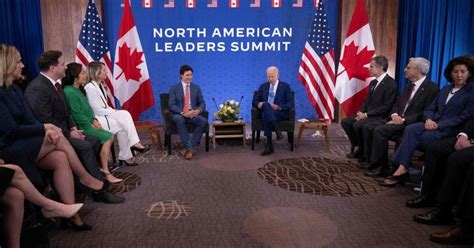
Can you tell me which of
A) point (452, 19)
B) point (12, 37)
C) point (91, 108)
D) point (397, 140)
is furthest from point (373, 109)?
point (12, 37)

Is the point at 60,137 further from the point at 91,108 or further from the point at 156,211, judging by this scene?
the point at 91,108

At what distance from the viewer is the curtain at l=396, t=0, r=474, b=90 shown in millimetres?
5078

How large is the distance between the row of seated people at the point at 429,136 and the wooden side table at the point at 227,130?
1.63 metres

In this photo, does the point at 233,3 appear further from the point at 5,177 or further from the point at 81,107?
the point at 5,177

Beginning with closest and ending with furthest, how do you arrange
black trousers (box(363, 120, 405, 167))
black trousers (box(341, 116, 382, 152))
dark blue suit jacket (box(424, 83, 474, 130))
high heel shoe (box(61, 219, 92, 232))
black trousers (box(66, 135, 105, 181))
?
high heel shoe (box(61, 219, 92, 232)) → black trousers (box(66, 135, 105, 181)) → dark blue suit jacket (box(424, 83, 474, 130)) → black trousers (box(363, 120, 405, 167)) → black trousers (box(341, 116, 382, 152))

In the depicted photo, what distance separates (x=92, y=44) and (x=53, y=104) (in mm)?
2996

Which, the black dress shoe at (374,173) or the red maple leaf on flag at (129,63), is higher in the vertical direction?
the red maple leaf on flag at (129,63)

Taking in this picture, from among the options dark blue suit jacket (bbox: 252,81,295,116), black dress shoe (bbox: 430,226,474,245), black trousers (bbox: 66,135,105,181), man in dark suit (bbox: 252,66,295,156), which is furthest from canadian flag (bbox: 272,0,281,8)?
black dress shoe (bbox: 430,226,474,245)

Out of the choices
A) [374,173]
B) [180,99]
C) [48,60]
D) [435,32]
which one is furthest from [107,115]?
[435,32]

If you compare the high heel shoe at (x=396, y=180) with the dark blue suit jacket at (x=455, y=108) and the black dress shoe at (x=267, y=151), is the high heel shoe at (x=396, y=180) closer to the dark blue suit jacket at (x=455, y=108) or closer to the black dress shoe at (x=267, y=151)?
the dark blue suit jacket at (x=455, y=108)

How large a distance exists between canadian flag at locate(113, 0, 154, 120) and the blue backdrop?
115 centimetres

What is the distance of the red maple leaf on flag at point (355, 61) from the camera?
609 centimetres

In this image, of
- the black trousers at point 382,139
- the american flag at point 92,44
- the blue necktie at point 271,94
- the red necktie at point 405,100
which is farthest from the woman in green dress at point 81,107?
the red necktie at point 405,100

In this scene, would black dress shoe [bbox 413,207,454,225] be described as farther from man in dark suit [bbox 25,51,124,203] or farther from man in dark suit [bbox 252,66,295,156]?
man in dark suit [bbox 25,51,124,203]
